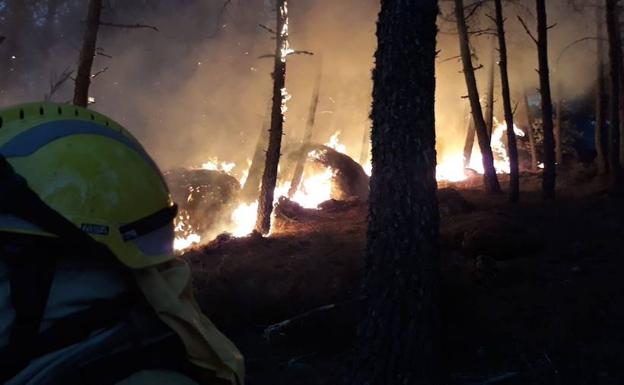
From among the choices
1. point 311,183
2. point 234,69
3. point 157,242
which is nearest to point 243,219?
point 311,183

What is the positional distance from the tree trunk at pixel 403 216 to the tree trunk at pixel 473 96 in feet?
40.0

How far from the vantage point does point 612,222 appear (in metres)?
11.8

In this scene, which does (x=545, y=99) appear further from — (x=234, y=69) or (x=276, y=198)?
(x=234, y=69)

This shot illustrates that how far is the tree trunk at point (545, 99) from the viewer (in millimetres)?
14391

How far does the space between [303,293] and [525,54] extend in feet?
72.3

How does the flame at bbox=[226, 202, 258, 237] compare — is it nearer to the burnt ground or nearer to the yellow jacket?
the burnt ground

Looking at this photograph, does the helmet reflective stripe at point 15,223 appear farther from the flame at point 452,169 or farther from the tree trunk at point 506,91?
the flame at point 452,169

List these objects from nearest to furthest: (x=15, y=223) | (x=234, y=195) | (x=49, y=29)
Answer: (x=15, y=223) → (x=234, y=195) → (x=49, y=29)

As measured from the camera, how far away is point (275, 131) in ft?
45.9

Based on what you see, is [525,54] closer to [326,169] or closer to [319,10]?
[319,10]

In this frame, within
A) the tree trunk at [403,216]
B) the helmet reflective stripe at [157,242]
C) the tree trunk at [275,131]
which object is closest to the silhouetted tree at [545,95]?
the tree trunk at [275,131]

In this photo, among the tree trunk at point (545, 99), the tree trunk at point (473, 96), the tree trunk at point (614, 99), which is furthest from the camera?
the tree trunk at point (473, 96)

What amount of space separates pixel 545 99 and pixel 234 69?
19.2 metres

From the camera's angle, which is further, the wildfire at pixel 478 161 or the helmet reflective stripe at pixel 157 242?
the wildfire at pixel 478 161
